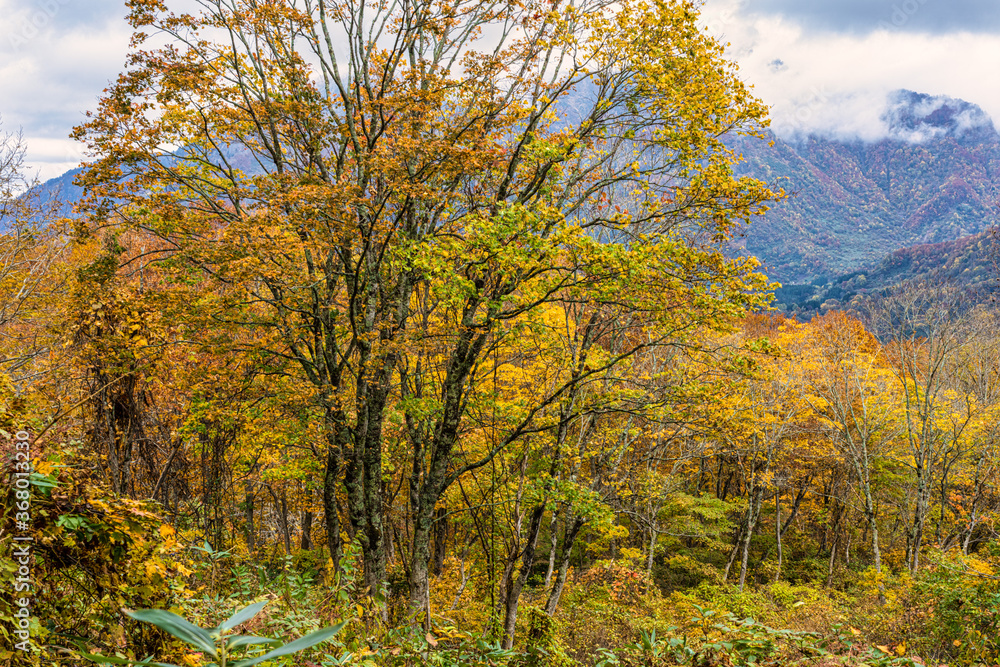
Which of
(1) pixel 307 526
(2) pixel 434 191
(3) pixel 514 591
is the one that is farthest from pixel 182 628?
(1) pixel 307 526

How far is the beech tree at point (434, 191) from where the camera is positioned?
25.6ft

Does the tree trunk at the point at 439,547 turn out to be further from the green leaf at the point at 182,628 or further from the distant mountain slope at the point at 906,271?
the distant mountain slope at the point at 906,271

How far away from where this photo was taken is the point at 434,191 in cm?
831

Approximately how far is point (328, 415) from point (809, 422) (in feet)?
67.1

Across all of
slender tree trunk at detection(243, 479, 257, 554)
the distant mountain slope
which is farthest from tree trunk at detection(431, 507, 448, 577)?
the distant mountain slope

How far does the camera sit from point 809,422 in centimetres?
2133

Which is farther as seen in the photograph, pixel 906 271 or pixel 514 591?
pixel 906 271

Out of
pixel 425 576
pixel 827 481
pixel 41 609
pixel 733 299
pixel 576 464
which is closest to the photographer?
pixel 41 609

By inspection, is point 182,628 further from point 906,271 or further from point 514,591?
point 906,271

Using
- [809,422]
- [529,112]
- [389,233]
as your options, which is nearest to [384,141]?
[389,233]

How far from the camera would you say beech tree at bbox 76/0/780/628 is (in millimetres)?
7809

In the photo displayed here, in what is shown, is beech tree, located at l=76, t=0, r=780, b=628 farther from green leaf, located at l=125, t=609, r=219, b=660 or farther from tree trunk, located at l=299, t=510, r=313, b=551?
tree trunk, located at l=299, t=510, r=313, b=551

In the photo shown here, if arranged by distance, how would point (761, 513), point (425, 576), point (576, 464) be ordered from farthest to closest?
point (761, 513)
point (576, 464)
point (425, 576)

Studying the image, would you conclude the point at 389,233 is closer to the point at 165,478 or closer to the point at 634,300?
the point at 634,300
